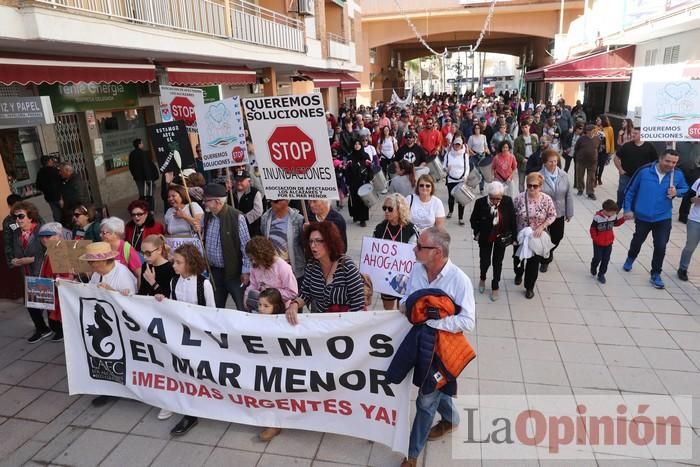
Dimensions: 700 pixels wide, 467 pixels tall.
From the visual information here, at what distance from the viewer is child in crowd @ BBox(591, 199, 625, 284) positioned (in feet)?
22.1

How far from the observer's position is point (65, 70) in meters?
7.73

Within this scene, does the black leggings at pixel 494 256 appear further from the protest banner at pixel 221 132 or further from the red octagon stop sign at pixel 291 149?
the protest banner at pixel 221 132

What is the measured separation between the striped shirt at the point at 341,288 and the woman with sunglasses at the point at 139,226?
258 centimetres

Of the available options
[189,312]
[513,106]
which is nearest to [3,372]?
[189,312]

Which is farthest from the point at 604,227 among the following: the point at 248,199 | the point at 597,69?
the point at 597,69

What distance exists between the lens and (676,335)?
213 inches

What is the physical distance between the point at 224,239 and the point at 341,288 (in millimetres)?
1811

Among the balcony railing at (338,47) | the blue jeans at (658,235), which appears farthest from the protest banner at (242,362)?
the balcony railing at (338,47)

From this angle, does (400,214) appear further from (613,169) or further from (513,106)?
(513,106)

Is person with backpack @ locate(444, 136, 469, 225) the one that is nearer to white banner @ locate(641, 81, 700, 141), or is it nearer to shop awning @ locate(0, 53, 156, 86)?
white banner @ locate(641, 81, 700, 141)

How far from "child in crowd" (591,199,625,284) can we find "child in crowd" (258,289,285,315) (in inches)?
193

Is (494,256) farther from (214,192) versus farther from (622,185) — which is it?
(622,185)

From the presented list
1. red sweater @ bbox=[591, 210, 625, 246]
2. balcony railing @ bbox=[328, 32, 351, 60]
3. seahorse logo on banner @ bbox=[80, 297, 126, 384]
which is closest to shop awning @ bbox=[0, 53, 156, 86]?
seahorse logo on banner @ bbox=[80, 297, 126, 384]

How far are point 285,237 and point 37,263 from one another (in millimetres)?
3069
